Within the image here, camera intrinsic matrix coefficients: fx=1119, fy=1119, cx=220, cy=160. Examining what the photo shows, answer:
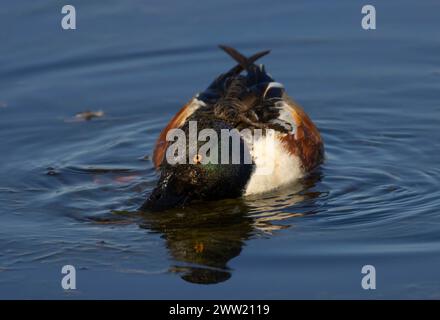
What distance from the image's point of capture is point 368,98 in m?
12.2

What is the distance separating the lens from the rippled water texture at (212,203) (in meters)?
8.16

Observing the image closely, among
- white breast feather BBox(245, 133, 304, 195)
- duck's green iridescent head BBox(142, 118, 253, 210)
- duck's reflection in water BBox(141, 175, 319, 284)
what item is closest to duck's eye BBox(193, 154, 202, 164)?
duck's green iridescent head BBox(142, 118, 253, 210)

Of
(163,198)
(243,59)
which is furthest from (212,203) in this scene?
(243,59)

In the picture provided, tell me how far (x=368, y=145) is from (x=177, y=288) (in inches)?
152

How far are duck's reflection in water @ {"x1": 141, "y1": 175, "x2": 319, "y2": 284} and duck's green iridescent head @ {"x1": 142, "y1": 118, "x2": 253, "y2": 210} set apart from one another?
0.12m

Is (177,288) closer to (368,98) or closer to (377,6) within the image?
(368,98)

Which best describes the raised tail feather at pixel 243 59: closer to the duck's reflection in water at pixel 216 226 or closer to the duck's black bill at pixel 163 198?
the duck's reflection in water at pixel 216 226

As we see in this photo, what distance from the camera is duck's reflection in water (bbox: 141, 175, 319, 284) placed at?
27.3 feet

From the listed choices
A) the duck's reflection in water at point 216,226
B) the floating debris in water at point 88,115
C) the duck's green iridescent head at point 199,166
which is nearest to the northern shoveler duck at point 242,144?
the duck's green iridescent head at point 199,166

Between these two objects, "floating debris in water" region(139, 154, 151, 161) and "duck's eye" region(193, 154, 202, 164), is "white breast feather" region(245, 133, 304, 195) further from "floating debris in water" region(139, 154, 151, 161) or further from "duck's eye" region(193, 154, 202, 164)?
"floating debris in water" region(139, 154, 151, 161)

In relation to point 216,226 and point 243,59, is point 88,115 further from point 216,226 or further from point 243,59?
point 216,226

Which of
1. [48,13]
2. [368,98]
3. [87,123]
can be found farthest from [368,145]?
[48,13]

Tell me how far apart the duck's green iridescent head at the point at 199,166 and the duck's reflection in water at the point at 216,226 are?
0.12m

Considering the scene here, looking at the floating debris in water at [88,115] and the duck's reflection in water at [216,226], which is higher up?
the floating debris in water at [88,115]
